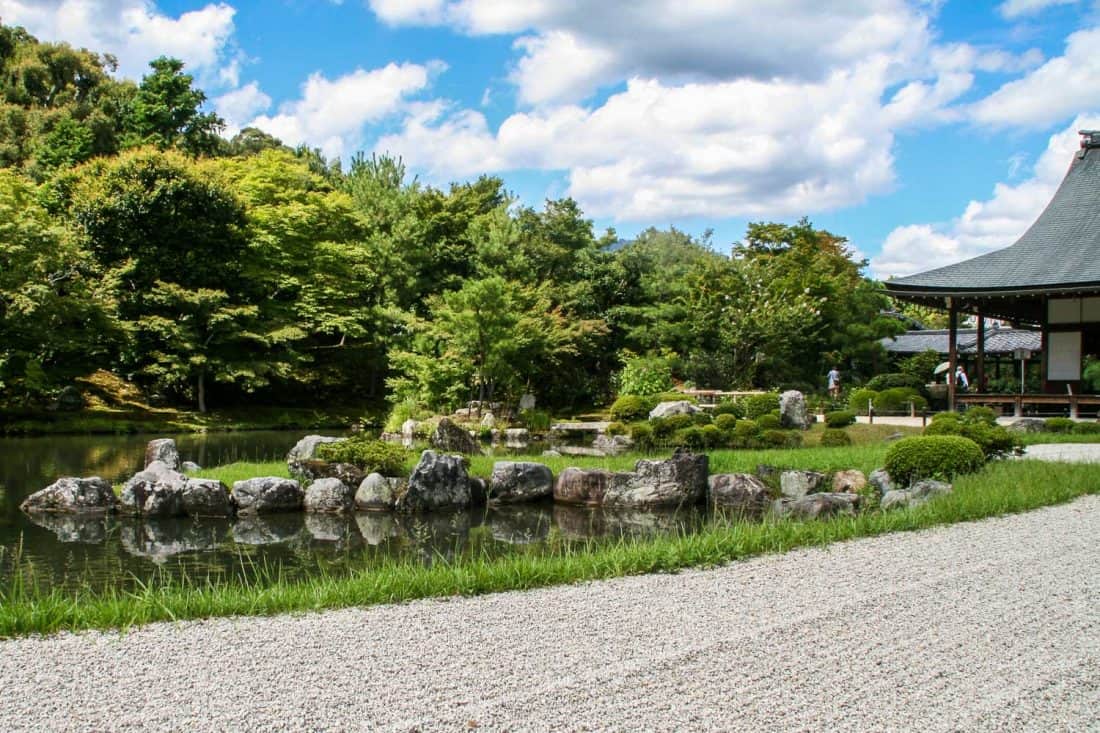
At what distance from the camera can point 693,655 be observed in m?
3.88

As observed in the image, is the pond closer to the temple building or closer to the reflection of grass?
the reflection of grass

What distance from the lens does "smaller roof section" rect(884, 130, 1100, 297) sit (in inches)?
649

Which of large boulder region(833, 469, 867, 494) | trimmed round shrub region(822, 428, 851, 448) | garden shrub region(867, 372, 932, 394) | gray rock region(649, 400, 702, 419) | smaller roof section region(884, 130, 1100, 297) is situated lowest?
large boulder region(833, 469, 867, 494)

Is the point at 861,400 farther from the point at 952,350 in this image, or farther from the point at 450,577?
the point at 450,577

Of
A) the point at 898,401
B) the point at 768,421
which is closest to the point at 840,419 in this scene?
the point at 768,421

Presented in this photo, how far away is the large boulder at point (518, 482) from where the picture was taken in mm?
10445

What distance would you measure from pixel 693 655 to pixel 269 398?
2194cm

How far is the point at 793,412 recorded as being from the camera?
1692 cm

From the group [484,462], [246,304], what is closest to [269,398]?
[246,304]

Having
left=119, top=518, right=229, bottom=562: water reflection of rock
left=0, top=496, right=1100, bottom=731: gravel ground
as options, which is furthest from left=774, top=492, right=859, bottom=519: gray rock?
left=119, top=518, right=229, bottom=562: water reflection of rock

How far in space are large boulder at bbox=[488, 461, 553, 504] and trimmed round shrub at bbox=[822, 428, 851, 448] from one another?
6102 mm

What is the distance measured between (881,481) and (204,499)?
773 centimetres

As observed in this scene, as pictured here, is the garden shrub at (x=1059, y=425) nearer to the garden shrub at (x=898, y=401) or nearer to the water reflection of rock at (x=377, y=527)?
the garden shrub at (x=898, y=401)

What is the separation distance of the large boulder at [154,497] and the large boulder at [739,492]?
612 centimetres
